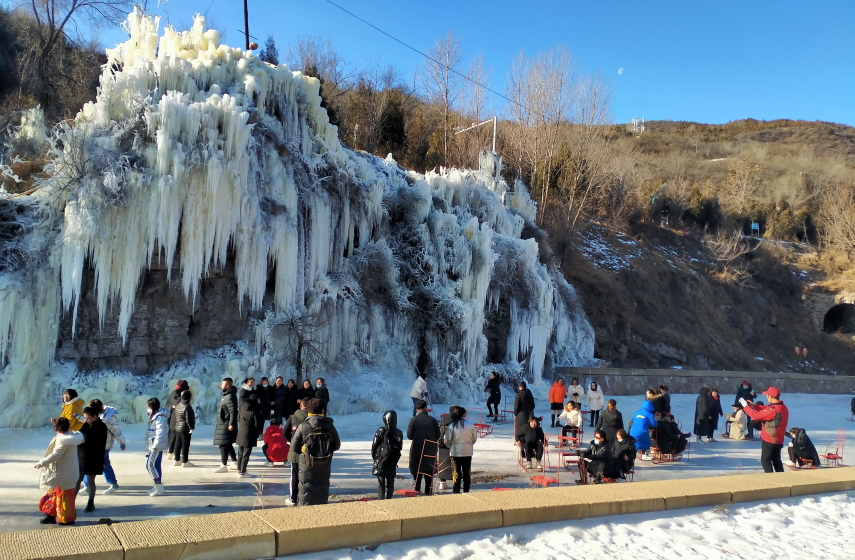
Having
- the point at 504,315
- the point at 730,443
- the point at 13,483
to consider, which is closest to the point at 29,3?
the point at 504,315

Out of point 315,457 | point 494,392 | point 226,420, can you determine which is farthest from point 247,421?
point 494,392

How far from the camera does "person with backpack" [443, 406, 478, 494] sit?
7.68 meters

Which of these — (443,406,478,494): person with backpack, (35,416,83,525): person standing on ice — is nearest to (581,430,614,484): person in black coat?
(443,406,478,494): person with backpack

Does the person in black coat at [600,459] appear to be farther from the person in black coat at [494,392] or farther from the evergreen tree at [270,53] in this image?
the evergreen tree at [270,53]

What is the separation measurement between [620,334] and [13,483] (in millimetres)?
29258

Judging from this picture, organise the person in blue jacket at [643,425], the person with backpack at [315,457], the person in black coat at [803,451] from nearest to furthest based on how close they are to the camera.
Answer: the person with backpack at [315,457] → the person in black coat at [803,451] → the person in blue jacket at [643,425]

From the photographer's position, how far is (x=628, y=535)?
18.4 ft

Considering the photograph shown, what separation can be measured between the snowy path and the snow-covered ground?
0.41 metres

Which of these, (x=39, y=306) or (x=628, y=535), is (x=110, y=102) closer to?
(x=39, y=306)

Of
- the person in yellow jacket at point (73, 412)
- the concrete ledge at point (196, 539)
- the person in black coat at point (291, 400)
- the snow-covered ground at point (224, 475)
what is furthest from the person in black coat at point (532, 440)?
the person in yellow jacket at point (73, 412)

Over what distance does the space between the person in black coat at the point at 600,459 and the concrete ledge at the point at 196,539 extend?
5453 mm

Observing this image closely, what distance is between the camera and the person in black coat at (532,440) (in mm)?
9867

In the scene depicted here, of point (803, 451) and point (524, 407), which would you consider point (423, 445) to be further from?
point (803, 451)

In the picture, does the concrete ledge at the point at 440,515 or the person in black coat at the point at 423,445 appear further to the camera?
the person in black coat at the point at 423,445
